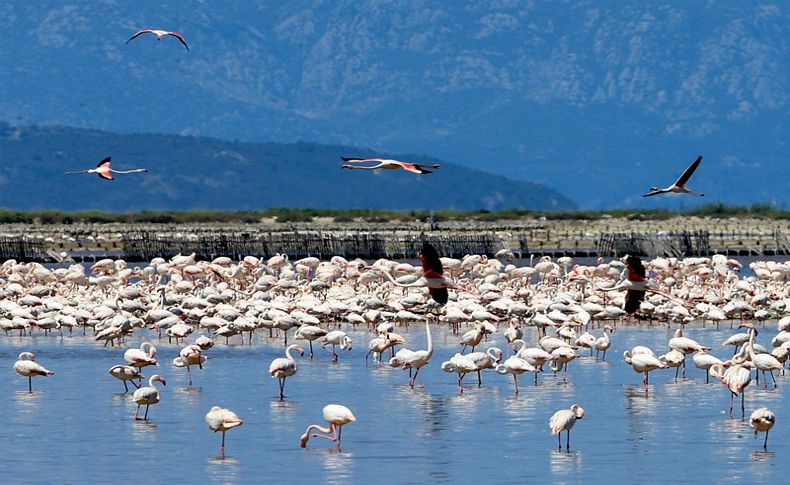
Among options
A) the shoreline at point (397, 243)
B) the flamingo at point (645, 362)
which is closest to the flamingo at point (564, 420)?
the flamingo at point (645, 362)

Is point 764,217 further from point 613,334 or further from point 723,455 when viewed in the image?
point 723,455

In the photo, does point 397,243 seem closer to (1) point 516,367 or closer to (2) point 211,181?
(1) point 516,367

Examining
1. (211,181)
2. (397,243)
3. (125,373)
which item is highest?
(211,181)

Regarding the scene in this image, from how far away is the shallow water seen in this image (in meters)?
16.0

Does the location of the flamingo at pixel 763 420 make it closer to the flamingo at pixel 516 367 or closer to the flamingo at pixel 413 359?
the flamingo at pixel 516 367

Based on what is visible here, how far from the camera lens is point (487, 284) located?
30.7 metres

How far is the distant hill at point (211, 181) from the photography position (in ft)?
584

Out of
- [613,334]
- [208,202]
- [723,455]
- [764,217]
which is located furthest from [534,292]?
[208,202]

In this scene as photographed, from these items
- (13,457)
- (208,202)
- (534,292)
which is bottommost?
(13,457)

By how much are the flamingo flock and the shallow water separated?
0.91ft

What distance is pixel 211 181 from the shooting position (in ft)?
618

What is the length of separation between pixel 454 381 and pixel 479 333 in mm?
1325

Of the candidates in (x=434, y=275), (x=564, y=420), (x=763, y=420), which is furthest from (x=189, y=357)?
(x=763, y=420)

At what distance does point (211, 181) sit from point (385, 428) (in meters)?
171
